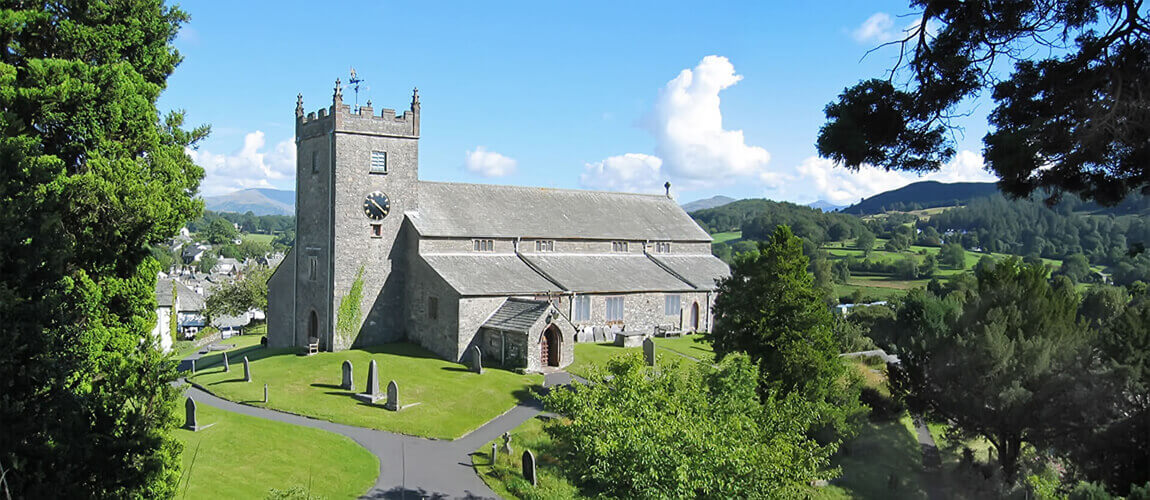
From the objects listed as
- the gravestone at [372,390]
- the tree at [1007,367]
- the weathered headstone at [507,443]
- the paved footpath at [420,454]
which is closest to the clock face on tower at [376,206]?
the gravestone at [372,390]

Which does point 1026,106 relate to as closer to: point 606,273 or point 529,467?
point 529,467

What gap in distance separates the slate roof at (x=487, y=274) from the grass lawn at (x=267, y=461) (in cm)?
1293

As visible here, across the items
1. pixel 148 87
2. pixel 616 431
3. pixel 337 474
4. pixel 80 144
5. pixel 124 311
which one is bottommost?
pixel 337 474

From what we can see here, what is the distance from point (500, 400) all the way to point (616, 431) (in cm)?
1637

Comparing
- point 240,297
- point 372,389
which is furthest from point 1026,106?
point 240,297

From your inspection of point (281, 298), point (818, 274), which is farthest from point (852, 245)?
point (281, 298)

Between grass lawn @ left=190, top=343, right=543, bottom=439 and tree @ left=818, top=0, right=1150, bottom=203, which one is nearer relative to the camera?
tree @ left=818, top=0, right=1150, bottom=203

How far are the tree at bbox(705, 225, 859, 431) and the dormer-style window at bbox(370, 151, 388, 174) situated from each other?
73.6ft

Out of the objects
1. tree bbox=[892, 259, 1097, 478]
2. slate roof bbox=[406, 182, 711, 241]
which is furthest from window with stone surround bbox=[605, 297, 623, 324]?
tree bbox=[892, 259, 1097, 478]

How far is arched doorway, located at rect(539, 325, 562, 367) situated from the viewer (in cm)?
3569

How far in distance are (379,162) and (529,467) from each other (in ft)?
75.3

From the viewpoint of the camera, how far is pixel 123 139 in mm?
12570

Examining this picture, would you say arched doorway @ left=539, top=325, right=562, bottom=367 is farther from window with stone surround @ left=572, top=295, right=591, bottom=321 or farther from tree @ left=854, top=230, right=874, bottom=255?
tree @ left=854, top=230, right=874, bottom=255

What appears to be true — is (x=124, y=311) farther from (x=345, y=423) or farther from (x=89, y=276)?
(x=345, y=423)
